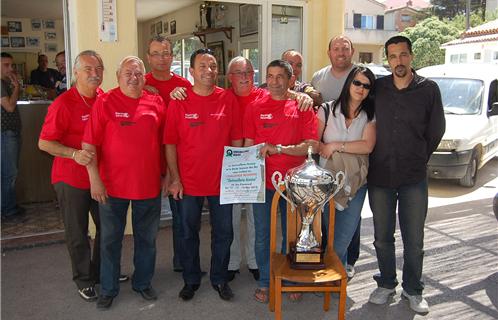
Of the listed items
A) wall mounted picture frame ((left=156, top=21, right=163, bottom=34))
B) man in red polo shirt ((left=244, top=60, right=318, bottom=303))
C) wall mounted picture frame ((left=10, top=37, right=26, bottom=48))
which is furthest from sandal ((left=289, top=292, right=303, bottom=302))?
wall mounted picture frame ((left=10, top=37, right=26, bottom=48))

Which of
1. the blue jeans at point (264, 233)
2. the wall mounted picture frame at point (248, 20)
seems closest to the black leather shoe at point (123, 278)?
the blue jeans at point (264, 233)

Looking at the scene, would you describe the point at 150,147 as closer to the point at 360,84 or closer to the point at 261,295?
the point at 261,295

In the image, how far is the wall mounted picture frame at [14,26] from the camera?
11377 millimetres

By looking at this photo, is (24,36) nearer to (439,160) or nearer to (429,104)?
(439,160)

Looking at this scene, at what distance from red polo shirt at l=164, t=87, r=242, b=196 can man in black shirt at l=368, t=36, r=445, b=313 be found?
1121 mm

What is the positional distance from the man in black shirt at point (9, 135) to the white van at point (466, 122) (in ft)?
19.3

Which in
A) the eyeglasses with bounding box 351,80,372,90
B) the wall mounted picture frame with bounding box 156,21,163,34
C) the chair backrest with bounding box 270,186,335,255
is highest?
the wall mounted picture frame with bounding box 156,21,163,34

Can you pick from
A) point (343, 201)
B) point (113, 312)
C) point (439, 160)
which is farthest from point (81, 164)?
point (439, 160)

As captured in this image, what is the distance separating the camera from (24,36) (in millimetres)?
11562

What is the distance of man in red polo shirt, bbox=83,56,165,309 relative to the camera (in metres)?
3.31

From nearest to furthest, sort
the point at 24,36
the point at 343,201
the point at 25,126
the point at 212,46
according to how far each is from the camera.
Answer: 1. the point at 343,201
2. the point at 25,126
3. the point at 212,46
4. the point at 24,36

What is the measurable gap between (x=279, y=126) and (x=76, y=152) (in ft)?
4.73

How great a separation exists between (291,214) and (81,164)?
152cm

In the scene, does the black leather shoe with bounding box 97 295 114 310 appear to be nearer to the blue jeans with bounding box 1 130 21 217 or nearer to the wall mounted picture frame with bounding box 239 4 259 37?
the blue jeans with bounding box 1 130 21 217
